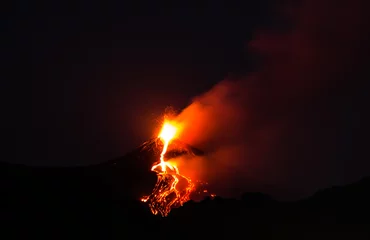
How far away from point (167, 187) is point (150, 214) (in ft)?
31.9

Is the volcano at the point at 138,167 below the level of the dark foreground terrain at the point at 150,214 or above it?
above

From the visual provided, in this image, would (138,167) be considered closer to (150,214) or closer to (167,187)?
(167,187)

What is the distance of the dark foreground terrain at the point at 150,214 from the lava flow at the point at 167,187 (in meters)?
1.63

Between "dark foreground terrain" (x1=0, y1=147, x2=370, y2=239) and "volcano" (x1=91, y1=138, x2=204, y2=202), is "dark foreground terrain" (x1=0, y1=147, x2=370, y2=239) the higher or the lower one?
the lower one

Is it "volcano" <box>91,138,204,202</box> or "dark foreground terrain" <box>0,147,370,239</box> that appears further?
"volcano" <box>91,138,204,202</box>

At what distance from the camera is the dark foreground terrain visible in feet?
120

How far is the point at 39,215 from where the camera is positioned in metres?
37.2

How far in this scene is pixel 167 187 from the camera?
158 ft

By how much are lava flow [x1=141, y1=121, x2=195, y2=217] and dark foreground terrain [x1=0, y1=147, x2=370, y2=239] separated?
5.34 ft

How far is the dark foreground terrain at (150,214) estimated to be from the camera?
36500mm

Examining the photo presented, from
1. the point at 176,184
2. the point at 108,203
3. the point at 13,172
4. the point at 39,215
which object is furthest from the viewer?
the point at 176,184

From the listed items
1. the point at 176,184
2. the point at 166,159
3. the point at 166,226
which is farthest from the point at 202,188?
the point at 166,226

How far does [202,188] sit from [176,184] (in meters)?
2.36

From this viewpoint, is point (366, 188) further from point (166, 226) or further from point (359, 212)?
point (166, 226)
